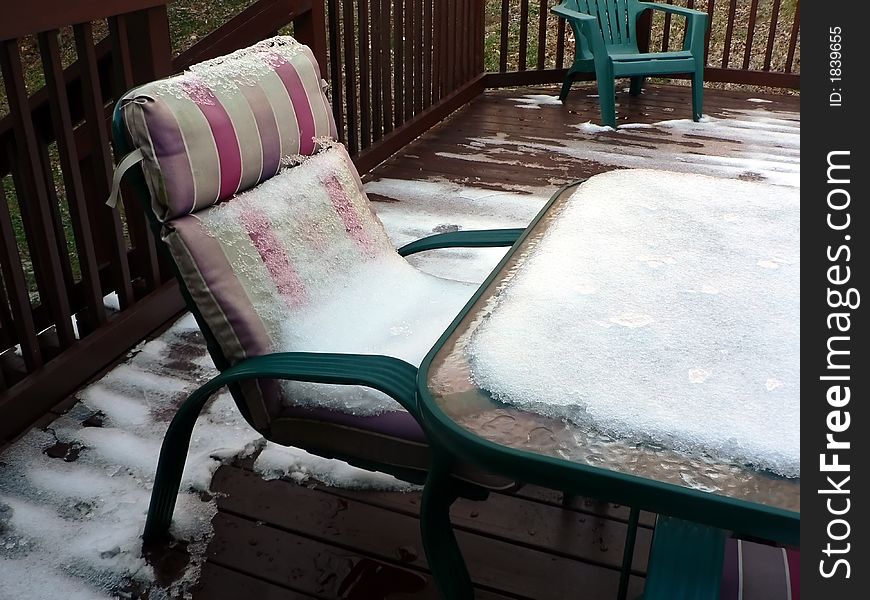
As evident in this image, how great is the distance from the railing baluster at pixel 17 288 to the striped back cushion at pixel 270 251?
2.63ft

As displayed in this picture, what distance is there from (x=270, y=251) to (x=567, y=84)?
13.8ft

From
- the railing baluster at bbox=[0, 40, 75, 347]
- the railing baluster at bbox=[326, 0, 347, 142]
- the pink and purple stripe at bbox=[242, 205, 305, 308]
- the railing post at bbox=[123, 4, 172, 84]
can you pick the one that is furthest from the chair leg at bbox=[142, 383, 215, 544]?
the railing baluster at bbox=[326, 0, 347, 142]

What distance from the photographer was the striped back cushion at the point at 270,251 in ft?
4.91

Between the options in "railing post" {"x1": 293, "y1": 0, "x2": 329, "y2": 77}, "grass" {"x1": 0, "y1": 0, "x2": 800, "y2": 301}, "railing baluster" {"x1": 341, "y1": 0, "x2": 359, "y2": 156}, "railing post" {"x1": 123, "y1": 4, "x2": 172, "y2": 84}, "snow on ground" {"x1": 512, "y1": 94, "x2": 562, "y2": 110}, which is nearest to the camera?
"railing post" {"x1": 123, "y1": 4, "x2": 172, "y2": 84}

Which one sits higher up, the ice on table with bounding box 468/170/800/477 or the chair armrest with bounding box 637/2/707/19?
the chair armrest with bounding box 637/2/707/19

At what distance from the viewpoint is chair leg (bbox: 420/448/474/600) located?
1.30m

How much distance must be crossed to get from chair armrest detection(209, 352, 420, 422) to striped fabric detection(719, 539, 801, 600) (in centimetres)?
52

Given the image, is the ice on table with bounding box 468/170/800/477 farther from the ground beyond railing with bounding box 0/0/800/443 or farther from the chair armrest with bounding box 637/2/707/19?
the chair armrest with bounding box 637/2/707/19

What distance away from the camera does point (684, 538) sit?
0.91 m

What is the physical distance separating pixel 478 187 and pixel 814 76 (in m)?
3.03

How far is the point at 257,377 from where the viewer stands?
136 cm

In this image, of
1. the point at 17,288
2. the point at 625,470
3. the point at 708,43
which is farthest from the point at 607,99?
the point at 625,470

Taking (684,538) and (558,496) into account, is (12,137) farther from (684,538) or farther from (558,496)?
(684,538)
